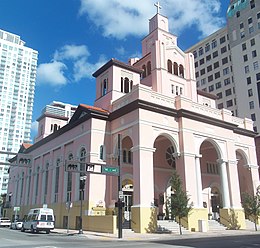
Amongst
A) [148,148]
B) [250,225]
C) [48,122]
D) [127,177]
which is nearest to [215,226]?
[250,225]

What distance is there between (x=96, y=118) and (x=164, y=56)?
1224cm

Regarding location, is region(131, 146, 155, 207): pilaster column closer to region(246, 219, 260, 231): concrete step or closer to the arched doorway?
region(246, 219, 260, 231): concrete step

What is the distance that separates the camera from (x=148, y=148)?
90.2 ft

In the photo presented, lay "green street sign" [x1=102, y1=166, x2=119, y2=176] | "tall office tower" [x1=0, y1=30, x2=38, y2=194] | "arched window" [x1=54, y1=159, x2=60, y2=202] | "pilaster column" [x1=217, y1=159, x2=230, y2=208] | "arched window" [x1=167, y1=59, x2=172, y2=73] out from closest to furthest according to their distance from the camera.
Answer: "green street sign" [x1=102, y1=166, x2=119, y2=176] → "pilaster column" [x1=217, y1=159, x2=230, y2=208] → "arched window" [x1=54, y1=159, x2=60, y2=202] → "arched window" [x1=167, y1=59, x2=172, y2=73] → "tall office tower" [x1=0, y1=30, x2=38, y2=194]

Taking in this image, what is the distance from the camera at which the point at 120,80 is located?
36.4m

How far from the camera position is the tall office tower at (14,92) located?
11512 centimetres

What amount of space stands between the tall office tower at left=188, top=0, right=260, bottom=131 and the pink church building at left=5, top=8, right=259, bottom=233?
20.2 m

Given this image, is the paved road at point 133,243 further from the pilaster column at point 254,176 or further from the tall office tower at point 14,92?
the tall office tower at point 14,92

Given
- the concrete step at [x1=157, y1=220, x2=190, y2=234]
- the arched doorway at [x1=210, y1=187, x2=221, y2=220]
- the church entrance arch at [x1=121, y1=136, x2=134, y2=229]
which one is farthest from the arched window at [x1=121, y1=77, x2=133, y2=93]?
the arched doorway at [x1=210, y1=187, x2=221, y2=220]

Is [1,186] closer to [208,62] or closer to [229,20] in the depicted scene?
[208,62]

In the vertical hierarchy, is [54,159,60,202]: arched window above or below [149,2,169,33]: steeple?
below

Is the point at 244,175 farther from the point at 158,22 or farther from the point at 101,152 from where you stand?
the point at 158,22

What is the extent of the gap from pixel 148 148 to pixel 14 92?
349ft

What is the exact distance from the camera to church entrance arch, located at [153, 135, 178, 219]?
1335 inches
